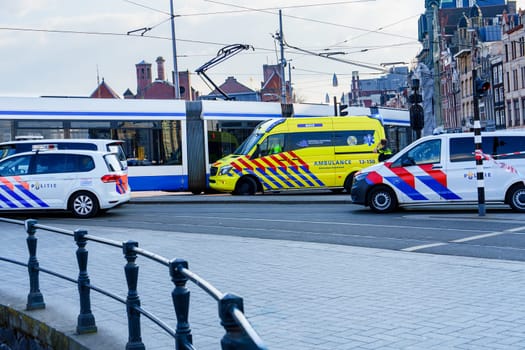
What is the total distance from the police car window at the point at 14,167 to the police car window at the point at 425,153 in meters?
8.76

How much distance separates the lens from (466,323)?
22.1ft

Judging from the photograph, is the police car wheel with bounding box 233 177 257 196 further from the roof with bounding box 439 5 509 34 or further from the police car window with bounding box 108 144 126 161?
the roof with bounding box 439 5 509 34

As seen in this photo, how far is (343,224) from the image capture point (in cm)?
1683

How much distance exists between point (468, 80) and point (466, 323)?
84754mm

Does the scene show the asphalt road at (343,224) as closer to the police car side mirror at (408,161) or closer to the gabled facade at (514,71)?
the police car side mirror at (408,161)

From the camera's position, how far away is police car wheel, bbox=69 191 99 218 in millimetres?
20297

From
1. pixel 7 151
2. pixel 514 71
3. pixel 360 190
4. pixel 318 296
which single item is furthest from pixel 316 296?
pixel 514 71

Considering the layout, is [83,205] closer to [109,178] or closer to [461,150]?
[109,178]

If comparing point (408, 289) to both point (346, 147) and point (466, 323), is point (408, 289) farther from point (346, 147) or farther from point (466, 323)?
point (346, 147)

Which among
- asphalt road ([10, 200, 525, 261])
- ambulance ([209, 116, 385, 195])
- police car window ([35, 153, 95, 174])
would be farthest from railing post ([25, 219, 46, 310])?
→ ambulance ([209, 116, 385, 195])

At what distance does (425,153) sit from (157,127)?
12.2m

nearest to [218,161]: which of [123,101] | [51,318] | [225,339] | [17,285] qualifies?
[123,101]

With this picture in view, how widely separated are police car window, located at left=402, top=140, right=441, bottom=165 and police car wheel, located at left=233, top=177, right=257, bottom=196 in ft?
30.4

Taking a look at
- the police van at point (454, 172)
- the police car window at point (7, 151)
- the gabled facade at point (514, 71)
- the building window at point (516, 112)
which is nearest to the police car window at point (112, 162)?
the police car window at point (7, 151)
